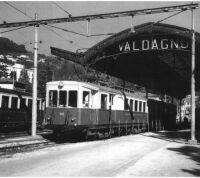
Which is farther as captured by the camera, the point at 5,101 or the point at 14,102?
the point at 14,102

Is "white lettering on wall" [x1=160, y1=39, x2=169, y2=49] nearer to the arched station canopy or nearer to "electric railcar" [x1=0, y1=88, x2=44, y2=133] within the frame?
the arched station canopy

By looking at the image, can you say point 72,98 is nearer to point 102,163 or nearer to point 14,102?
point 102,163

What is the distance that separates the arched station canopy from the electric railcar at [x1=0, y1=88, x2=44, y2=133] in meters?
4.28

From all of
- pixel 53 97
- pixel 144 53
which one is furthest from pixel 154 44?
pixel 53 97

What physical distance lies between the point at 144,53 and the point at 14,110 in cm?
1079

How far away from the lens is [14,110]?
24.2 meters

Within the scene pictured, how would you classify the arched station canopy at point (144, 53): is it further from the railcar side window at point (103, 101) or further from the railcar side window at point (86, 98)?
the railcar side window at point (86, 98)

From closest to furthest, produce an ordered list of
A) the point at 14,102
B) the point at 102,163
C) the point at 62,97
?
1. the point at 102,163
2. the point at 62,97
3. the point at 14,102

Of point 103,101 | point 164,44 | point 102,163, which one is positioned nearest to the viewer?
point 102,163

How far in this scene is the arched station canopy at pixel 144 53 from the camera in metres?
22.2

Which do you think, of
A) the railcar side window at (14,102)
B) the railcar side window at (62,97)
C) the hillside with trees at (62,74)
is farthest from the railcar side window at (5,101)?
the railcar side window at (62,97)

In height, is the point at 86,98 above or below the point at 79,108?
above

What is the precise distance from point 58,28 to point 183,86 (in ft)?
91.1

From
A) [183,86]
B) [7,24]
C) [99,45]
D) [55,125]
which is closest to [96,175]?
[55,125]
